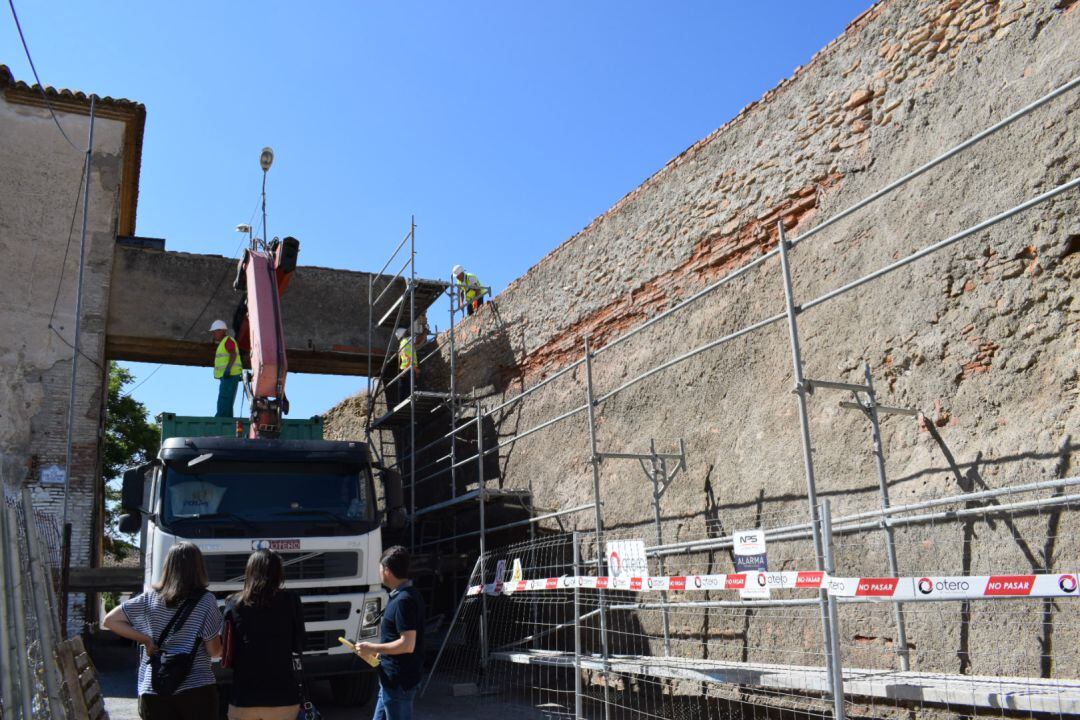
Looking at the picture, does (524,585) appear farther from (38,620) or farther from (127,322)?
(127,322)

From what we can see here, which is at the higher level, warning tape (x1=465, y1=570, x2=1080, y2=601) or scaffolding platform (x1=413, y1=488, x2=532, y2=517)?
scaffolding platform (x1=413, y1=488, x2=532, y2=517)

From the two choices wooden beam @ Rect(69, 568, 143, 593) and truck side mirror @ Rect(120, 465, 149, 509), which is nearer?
truck side mirror @ Rect(120, 465, 149, 509)

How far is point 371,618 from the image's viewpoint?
812cm

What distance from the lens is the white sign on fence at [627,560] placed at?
6.58 meters

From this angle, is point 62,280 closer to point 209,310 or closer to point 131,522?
point 209,310

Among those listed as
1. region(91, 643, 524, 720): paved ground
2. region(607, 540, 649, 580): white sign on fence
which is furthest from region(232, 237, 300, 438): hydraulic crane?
region(607, 540, 649, 580): white sign on fence

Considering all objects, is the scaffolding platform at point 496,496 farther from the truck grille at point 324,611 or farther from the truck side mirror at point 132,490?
the truck side mirror at point 132,490

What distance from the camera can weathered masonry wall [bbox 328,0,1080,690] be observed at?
5.75 m

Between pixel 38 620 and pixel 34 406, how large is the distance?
1064 centimetres

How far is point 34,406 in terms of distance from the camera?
1336cm

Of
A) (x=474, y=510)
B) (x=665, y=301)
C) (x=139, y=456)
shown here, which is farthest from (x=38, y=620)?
(x=139, y=456)

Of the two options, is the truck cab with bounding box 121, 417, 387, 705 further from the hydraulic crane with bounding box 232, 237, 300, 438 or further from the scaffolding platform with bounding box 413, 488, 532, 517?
the scaffolding platform with bounding box 413, 488, 532, 517

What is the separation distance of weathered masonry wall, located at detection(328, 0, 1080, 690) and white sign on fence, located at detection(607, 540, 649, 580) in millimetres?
1435

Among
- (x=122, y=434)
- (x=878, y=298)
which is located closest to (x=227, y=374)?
(x=878, y=298)
